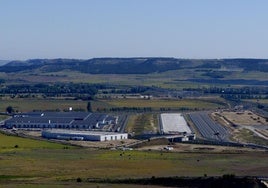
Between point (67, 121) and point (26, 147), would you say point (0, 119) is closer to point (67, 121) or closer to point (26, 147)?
point (67, 121)

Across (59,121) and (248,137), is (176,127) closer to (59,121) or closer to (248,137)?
(248,137)

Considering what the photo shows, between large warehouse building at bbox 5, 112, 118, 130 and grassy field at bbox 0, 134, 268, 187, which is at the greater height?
grassy field at bbox 0, 134, 268, 187

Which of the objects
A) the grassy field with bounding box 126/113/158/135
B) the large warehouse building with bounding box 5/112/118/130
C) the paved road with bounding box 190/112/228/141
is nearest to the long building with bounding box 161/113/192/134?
the grassy field with bounding box 126/113/158/135

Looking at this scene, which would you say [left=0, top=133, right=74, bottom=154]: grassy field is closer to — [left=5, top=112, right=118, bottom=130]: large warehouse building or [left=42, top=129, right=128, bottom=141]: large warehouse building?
[left=42, top=129, right=128, bottom=141]: large warehouse building

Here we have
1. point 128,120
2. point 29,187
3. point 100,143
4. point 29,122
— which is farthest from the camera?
point 128,120

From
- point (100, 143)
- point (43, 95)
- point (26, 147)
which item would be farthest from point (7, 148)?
point (43, 95)

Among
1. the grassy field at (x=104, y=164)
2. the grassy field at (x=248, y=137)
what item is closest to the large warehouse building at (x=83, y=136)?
the grassy field at (x=104, y=164)
